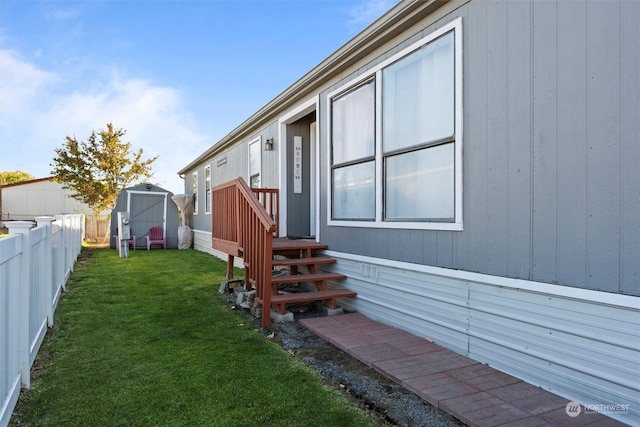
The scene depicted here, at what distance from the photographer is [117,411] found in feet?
7.43

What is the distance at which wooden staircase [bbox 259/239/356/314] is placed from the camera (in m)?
4.11

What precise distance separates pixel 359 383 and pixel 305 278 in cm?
184

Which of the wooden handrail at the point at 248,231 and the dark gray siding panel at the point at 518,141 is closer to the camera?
the dark gray siding panel at the point at 518,141

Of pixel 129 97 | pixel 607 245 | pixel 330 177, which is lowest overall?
pixel 607 245

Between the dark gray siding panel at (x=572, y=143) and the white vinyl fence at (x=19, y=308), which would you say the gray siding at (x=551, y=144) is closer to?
the dark gray siding panel at (x=572, y=143)

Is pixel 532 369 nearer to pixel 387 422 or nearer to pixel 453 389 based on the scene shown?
pixel 453 389

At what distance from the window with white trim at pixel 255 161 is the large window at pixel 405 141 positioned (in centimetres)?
301

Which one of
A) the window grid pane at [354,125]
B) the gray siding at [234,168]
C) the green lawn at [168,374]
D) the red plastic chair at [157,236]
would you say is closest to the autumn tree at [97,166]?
the gray siding at [234,168]

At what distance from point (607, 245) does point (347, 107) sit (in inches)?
126

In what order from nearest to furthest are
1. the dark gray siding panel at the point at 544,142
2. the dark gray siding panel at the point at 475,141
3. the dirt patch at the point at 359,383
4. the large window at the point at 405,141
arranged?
the dirt patch at the point at 359,383 → the dark gray siding panel at the point at 544,142 → the dark gray siding panel at the point at 475,141 → the large window at the point at 405,141

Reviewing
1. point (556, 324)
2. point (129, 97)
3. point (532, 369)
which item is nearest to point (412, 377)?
point (532, 369)

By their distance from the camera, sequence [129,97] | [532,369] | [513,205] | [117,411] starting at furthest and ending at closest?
[129,97] → [513,205] → [532,369] → [117,411]

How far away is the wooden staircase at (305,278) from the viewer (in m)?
4.11

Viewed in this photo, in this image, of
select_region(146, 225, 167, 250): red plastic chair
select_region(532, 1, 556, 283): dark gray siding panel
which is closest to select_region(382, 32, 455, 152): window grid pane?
select_region(532, 1, 556, 283): dark gray siding panel
